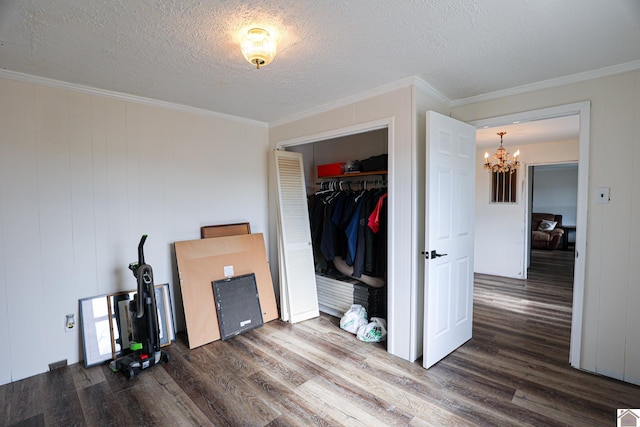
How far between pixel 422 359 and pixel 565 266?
18.6 feet

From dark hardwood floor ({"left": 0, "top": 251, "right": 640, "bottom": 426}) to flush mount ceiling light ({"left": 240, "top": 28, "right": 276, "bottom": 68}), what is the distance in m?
2.25

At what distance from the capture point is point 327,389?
223 centimetres

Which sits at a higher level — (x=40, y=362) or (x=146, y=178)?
(x=146, y=178)

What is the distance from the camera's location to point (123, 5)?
1522 mm

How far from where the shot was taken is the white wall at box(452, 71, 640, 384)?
223 centimetres

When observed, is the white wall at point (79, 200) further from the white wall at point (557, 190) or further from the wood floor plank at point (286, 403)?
the white wall at point (557, 190)

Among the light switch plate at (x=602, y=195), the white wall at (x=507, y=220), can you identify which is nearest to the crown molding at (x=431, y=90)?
the light switch plate at (x=602, y=195)

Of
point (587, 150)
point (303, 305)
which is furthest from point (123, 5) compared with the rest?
point (587, 150)

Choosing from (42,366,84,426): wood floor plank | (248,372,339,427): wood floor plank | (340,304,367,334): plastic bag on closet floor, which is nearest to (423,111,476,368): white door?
(340,304,367,334): plastic bag on closet floor

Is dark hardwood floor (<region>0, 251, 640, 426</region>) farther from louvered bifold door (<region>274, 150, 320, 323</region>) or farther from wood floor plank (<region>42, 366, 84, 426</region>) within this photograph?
louvered bifold door (<region>274, 150, 320, 323</region>)

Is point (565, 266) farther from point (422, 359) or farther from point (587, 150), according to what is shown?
point (422, 359)

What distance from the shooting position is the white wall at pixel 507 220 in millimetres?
5125

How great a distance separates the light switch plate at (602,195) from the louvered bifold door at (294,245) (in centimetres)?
268

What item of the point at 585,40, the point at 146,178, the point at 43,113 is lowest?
the point at 146,178
